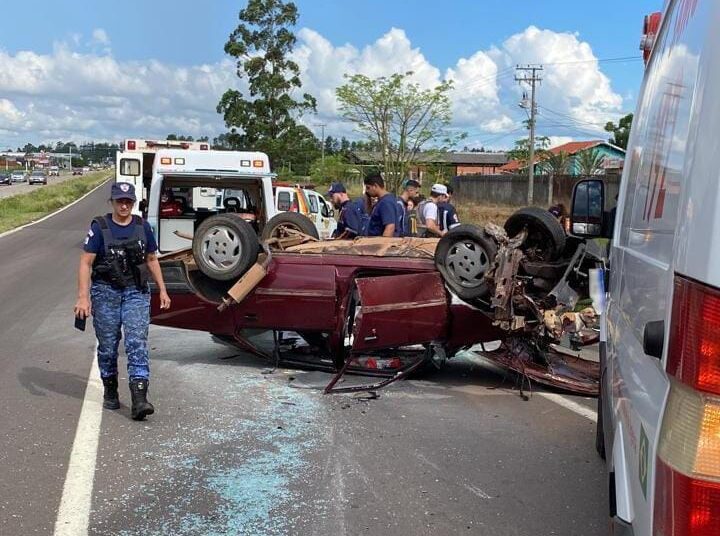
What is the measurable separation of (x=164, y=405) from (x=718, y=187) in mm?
5148

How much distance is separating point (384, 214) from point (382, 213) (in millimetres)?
34

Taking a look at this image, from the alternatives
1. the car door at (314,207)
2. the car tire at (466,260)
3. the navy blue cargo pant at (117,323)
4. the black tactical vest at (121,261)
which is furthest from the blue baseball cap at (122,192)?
the car door at (314,207)

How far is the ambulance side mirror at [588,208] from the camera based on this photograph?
14.9 feet

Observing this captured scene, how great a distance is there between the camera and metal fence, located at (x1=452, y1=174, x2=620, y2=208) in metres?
42.4

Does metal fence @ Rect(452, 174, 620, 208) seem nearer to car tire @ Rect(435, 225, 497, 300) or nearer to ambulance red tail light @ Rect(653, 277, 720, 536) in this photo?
car tire @ Rect(435, 225, 497, 300)

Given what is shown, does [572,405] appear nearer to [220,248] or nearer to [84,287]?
[220,248]

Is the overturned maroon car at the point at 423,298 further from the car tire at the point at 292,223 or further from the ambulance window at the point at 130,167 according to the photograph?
the ambulance window at the point at 130,167

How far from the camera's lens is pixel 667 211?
205 centimetres

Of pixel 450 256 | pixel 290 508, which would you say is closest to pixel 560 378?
pixel 450 256

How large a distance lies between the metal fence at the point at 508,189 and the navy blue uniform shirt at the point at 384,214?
3348 cm

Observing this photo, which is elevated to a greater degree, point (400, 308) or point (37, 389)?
point (400, 308)

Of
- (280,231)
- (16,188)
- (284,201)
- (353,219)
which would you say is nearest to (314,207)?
(284,201)

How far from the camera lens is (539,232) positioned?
6.54 m

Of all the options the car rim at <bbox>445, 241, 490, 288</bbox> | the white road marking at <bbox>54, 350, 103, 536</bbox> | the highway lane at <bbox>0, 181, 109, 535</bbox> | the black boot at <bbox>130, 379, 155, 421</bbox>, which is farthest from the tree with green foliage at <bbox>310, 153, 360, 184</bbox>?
the black boot at <bbox>130, 379, 155, 421</bbox>
